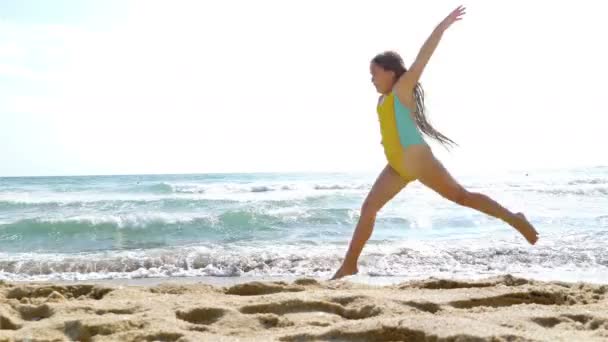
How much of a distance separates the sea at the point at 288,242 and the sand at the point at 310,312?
2.34 meters

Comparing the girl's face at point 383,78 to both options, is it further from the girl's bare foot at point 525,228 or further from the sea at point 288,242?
the sea at point 288,242

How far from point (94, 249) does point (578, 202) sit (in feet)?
42.0

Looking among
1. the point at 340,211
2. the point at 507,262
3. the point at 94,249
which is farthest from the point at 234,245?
the point at 340,211

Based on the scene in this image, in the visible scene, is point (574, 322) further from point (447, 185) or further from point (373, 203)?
point (373, 203)

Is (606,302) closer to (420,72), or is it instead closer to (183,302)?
(420,72)

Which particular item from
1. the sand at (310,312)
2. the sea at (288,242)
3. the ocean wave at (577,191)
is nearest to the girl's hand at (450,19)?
the sand at (310,312)

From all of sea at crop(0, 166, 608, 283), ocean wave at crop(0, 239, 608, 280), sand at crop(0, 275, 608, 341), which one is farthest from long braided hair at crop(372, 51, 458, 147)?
ocean wave at crop(0, 239, 608, 280)

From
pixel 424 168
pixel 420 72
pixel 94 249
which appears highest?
pixel 420 72

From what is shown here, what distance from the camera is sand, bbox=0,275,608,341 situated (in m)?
2.57

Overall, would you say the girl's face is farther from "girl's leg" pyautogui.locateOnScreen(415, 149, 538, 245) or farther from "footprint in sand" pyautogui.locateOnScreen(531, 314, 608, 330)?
"footprint in sand" pyautogui.locateOnScreen(531, 314, 608, 330)

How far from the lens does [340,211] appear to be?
1380 cm

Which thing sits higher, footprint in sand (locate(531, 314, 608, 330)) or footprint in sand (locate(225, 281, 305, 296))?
footprint in sand (locate(531, 314, 608, 330))

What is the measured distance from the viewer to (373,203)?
4.25 metres

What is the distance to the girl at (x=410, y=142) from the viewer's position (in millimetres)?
3916
